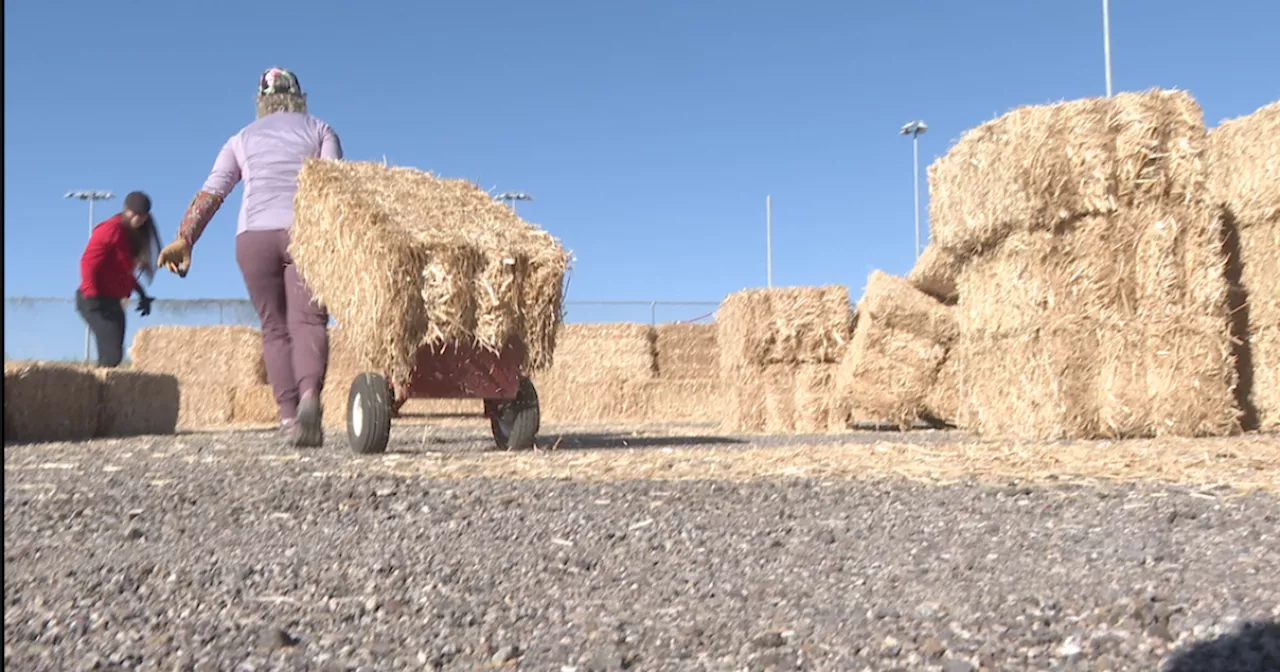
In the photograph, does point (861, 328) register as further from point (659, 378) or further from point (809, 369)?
point (659, 378)

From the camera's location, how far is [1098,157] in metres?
5.70

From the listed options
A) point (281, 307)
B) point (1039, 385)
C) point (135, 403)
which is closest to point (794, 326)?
point (1039, 385)

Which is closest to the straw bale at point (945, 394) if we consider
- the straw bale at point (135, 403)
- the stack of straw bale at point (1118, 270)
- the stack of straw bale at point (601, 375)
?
the stack of straw bale at point (1118, 270)

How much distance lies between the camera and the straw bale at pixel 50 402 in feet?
20.5

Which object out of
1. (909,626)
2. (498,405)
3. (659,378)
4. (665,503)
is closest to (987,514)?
(665,503)

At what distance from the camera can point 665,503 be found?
279 cm

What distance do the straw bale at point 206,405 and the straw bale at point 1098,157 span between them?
400 inches

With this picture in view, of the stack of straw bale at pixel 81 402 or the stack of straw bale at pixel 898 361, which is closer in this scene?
the stack of straw bale at pixel 81 402

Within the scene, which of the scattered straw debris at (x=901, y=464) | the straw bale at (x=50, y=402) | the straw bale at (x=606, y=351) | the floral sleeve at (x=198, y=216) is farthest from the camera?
the straw bale at (x=606, y=351)

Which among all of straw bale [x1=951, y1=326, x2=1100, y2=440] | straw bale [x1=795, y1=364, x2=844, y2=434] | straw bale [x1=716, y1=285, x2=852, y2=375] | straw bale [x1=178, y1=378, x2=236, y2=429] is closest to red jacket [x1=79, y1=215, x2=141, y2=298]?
straw bale [x1=716, y1=285, x2=852, y2=375]

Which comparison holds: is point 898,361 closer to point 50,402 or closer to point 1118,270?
point 1118,270

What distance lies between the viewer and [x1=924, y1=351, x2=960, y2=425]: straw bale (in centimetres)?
802

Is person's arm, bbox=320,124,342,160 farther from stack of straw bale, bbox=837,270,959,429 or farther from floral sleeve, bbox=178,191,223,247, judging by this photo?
stack of straw bale, bbox=837,270,959,429

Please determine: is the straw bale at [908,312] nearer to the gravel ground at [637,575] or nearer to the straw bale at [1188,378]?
the straw bale at [1188,378]
